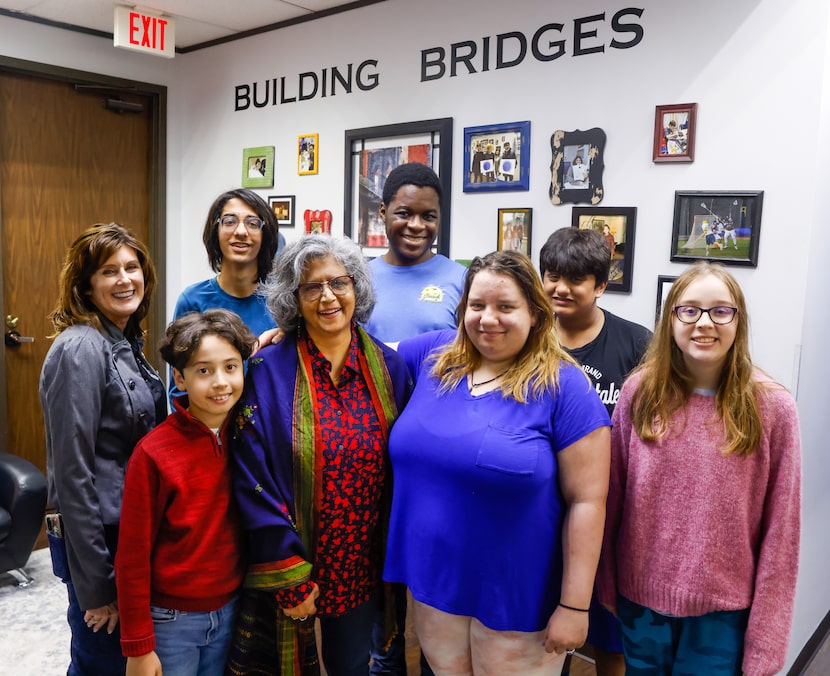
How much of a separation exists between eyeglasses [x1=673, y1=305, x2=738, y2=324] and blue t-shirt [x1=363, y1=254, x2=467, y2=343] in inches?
28.7

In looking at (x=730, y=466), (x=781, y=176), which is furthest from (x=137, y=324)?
(x=781, y=176)

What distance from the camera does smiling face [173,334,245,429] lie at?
1.45 m

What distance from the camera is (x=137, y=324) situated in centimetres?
173

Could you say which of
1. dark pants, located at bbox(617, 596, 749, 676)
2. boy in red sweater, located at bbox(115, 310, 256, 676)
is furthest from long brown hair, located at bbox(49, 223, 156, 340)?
dark pants, located at bbox(617, 596, 749, 676)

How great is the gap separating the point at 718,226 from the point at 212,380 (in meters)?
1.68

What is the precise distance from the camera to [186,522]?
142cm

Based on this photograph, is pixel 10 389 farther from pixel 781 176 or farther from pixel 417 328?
Answer: pixel 781 176

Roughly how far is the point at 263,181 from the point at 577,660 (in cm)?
272

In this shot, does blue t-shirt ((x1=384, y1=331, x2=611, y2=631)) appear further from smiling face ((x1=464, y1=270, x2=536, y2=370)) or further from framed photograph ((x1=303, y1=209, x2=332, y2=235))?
framed photograph ((x1=303, y1=209, x2=332, y2=235))

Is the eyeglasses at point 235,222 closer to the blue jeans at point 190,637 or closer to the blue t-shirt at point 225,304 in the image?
the blue t-shirt at point 225,304

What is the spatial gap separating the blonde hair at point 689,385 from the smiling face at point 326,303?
25.7 inches

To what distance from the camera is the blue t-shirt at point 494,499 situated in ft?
4.62

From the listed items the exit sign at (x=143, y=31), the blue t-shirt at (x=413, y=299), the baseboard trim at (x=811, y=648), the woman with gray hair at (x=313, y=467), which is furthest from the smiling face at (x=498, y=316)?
the exit sign at (x=143, y=31)

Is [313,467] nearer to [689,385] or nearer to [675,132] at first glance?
[689,385]
